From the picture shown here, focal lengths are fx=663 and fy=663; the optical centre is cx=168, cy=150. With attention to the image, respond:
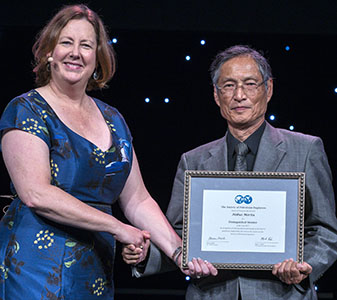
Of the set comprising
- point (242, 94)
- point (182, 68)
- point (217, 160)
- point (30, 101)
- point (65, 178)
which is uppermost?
point (182, 68)

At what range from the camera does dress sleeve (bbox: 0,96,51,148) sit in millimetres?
2186

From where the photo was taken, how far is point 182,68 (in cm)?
392

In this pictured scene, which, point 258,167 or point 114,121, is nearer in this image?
point 258,167

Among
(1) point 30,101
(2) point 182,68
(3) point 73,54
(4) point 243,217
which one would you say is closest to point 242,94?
(4) point 243,217

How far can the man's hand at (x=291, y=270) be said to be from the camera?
218 centimetres

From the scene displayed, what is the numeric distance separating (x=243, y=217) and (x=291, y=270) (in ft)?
0.77

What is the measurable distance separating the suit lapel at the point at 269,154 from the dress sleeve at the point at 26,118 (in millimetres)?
753

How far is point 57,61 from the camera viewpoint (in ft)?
7.76

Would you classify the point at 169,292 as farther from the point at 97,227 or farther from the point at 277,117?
→ the point at 97,227

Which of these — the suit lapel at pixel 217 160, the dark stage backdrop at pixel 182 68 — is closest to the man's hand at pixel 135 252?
the suit lapel at pixel 217 160

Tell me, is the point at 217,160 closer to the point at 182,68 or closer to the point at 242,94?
the point at 242,94

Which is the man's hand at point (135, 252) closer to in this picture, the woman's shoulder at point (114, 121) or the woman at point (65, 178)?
the woman at point (65, 178)

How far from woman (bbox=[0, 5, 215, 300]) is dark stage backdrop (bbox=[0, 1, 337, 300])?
141 cm

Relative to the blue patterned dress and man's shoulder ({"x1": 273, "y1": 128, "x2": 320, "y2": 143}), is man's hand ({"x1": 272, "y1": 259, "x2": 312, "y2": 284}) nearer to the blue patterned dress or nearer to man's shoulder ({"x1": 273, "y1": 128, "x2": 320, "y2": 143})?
man's shoulder ({"x1": 273, "y1": 128, "x2": 320, "y2": 143})
